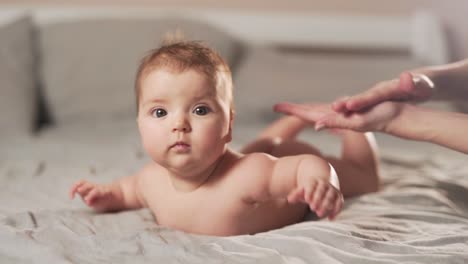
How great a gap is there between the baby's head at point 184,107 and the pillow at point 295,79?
104 centimetres

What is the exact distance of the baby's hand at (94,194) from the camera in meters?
1.14

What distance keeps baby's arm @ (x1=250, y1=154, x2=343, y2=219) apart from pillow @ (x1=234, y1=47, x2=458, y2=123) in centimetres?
100

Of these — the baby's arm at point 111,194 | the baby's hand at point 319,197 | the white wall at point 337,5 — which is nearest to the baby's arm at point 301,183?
the baby's hand at point 319,197

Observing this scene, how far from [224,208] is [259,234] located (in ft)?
Result: 0.26

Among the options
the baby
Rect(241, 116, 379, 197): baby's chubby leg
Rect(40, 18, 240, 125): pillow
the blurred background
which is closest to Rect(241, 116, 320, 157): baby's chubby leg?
Rect(241, 116, 379, 197): baby's chubby leg

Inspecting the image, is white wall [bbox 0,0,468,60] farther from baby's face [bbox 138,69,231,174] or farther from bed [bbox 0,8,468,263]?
baby's face [bbox 138,69,231,174]

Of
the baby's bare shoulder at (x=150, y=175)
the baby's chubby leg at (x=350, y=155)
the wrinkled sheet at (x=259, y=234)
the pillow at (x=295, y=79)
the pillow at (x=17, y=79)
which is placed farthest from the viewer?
the pillow at (x=295, y=79)

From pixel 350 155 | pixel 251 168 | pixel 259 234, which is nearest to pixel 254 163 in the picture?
pixel 251 168

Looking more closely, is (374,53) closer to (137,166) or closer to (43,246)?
(137,166)

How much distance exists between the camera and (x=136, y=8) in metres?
2.62

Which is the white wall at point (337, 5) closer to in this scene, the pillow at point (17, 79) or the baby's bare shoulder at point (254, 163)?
the pillow at point (17, 79)

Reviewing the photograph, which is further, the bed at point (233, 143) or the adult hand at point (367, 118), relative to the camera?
the adult hand at point (367, 118)

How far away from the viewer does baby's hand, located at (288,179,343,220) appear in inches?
34.7

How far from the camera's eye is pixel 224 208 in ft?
3.39
